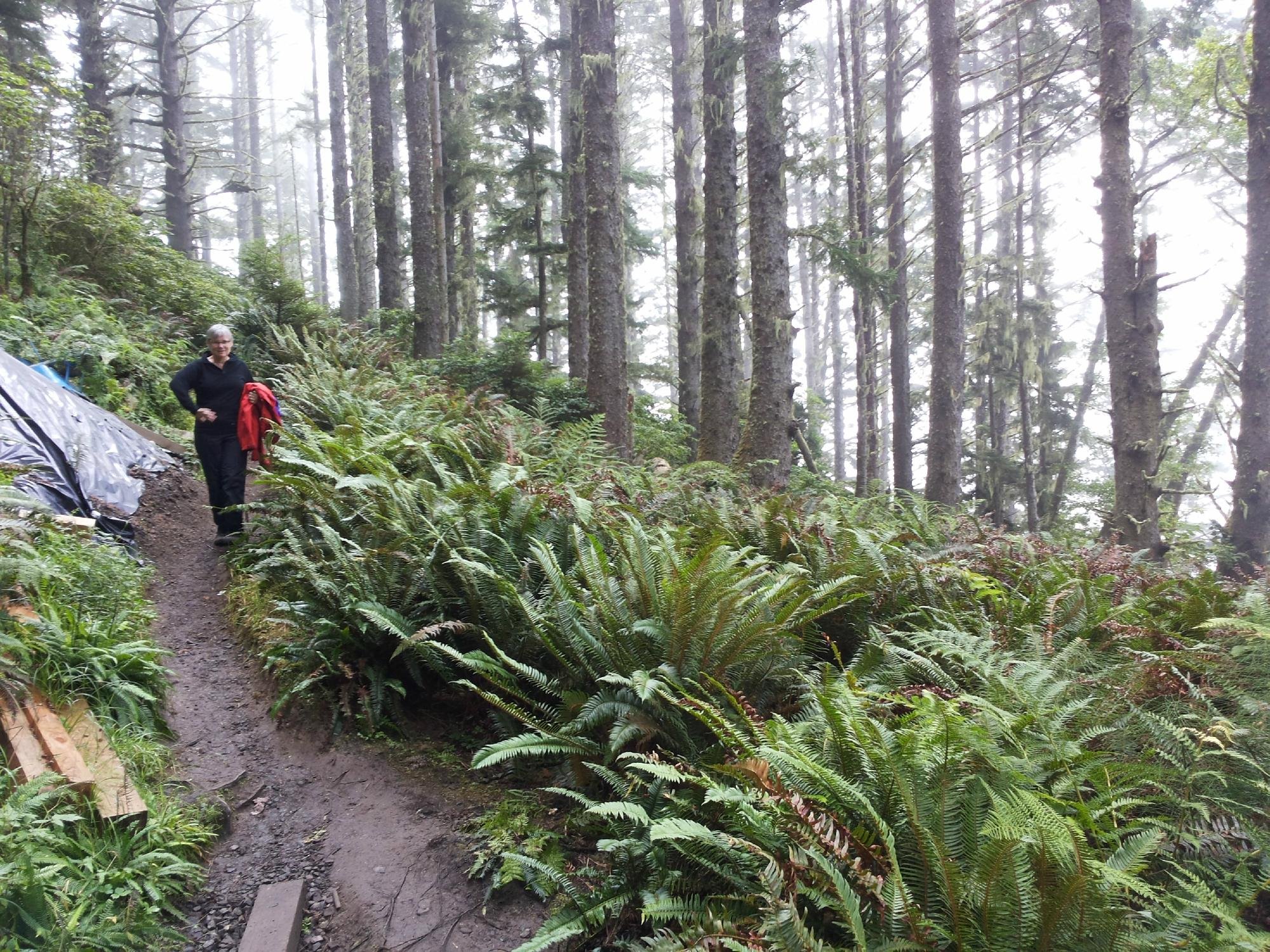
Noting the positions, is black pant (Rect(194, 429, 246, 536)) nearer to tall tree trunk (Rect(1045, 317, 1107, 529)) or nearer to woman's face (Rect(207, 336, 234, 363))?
woman's face (Rect(207, 336, 234, 363))

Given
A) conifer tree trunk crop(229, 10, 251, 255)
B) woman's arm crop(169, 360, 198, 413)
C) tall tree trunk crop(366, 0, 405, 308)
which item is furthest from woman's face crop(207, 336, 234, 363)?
conifer tree trunk crop(229, 10, 251, 255)

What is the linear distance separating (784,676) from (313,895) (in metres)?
2.36

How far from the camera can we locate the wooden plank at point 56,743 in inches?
117

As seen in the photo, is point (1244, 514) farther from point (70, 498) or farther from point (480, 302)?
point (480, 302)

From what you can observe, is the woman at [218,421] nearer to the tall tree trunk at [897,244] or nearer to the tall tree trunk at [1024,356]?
the tall tree trunk at [897,244]

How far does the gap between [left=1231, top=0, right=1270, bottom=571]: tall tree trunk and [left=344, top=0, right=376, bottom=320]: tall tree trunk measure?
74.6ft

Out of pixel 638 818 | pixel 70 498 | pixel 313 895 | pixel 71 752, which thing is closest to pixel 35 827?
pixel 71 752

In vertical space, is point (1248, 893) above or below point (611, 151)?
below

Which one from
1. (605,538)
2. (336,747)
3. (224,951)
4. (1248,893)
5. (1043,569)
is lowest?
(224,951)

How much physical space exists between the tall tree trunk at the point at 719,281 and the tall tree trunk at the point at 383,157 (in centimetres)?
869

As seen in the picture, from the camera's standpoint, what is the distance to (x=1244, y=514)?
8.70m

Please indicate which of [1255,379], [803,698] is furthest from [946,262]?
[803,698]

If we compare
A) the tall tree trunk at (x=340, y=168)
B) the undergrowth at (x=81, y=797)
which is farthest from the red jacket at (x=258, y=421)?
the tall tree trunk at (x=340, y=168)

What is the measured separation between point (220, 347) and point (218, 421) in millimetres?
766
